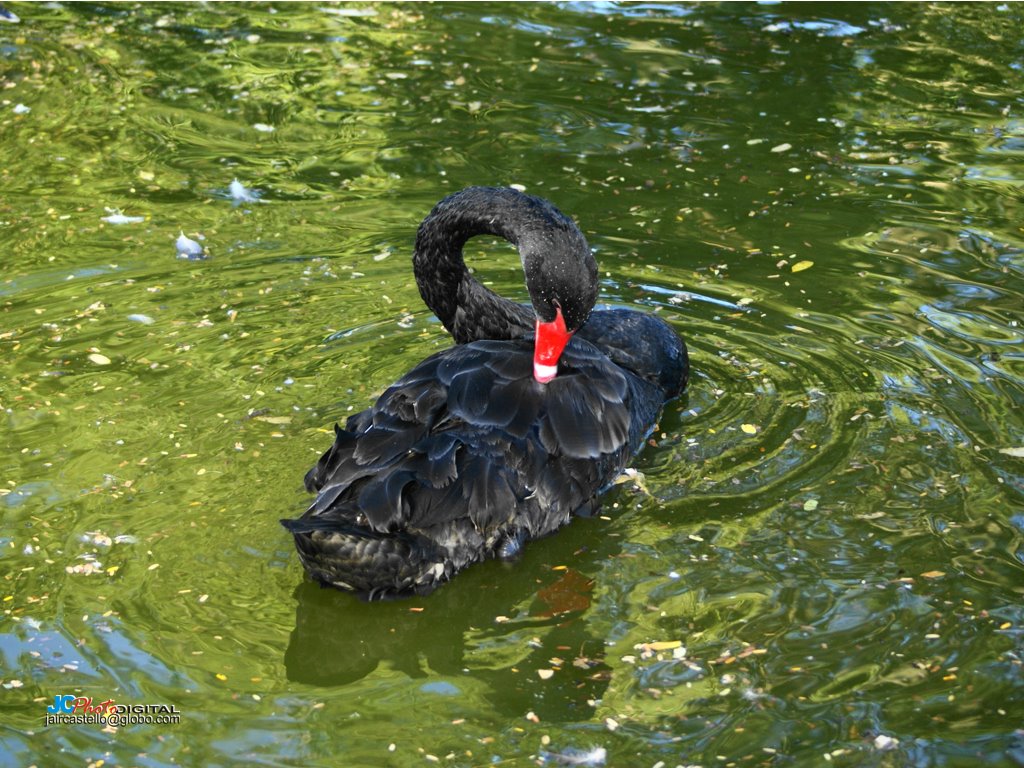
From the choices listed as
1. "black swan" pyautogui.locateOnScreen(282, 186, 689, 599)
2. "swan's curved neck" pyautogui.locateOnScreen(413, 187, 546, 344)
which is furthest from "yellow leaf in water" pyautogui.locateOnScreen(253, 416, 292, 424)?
"swan's curved neck" pyautogui.locateOnScreen(413, 187, 546, 344)

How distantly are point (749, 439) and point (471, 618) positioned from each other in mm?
1562

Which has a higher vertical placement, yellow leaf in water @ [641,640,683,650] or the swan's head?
the swan's head

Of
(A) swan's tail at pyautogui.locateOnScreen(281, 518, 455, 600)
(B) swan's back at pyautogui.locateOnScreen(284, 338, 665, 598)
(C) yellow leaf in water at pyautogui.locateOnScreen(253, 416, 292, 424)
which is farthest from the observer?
(C) yellow leaf in water at pyautogui.locateOnScreen(253, 416, 292, 424)

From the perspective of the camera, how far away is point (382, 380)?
5.91 m

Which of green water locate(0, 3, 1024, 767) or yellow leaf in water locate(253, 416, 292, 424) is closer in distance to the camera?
green water locate(0, 3, 1024, 767)

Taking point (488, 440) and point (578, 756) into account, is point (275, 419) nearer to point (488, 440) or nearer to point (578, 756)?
point (488, 440)

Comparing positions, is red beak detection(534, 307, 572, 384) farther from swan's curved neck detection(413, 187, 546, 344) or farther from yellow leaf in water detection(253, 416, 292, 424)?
yellow leaf in water detection(253, 416, 292, 424)

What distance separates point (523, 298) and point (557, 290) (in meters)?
1.86

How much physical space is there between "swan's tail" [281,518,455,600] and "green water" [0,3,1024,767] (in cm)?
13

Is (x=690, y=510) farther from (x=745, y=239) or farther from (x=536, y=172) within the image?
(x=536, y=172)

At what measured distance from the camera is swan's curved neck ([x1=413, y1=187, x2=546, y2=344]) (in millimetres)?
5656

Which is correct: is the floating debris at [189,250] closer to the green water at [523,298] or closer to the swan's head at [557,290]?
the green water at [523,298]

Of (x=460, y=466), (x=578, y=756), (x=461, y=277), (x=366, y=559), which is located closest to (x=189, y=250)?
(x=461, y=277)

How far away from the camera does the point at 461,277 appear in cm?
583
